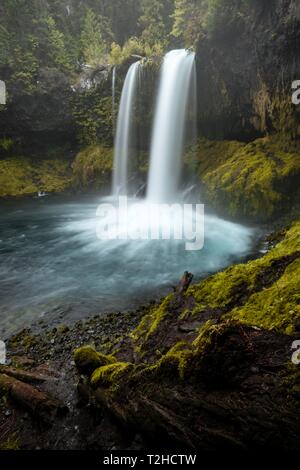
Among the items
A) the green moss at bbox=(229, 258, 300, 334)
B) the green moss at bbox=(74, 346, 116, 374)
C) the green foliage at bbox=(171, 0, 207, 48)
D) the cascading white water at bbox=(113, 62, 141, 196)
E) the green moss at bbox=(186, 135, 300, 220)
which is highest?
the green foliage at bbox=(171, 0, 207, 48)

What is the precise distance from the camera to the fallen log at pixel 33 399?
14.7 feet

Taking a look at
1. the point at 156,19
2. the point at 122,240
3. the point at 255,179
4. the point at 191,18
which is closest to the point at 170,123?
the point at 191,18

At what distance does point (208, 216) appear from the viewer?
48.9 feet

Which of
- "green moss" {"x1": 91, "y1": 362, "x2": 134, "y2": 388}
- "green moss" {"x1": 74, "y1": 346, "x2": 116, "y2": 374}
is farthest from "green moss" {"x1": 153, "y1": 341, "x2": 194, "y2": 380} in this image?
"green moss" {"x1": 74, "y1": 346, "x2": 116, "y2": 374}

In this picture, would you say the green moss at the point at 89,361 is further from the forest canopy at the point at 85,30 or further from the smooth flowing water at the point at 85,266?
the forest canopy at the point at 85,30

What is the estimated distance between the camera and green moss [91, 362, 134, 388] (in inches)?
165

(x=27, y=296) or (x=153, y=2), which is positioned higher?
(x=153, y=2)

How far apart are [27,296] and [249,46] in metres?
12.9

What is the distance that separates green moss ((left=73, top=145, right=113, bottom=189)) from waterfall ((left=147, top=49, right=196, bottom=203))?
3988mm

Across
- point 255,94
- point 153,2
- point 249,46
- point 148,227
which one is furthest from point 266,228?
point 153,2

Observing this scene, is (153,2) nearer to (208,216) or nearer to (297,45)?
(297,45)

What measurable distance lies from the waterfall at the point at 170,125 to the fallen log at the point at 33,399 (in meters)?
13.8

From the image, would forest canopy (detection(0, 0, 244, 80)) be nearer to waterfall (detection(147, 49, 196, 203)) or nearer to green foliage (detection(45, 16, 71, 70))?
green foliage (detection(45, 16, 71, 70))

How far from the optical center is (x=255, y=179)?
530 inches
